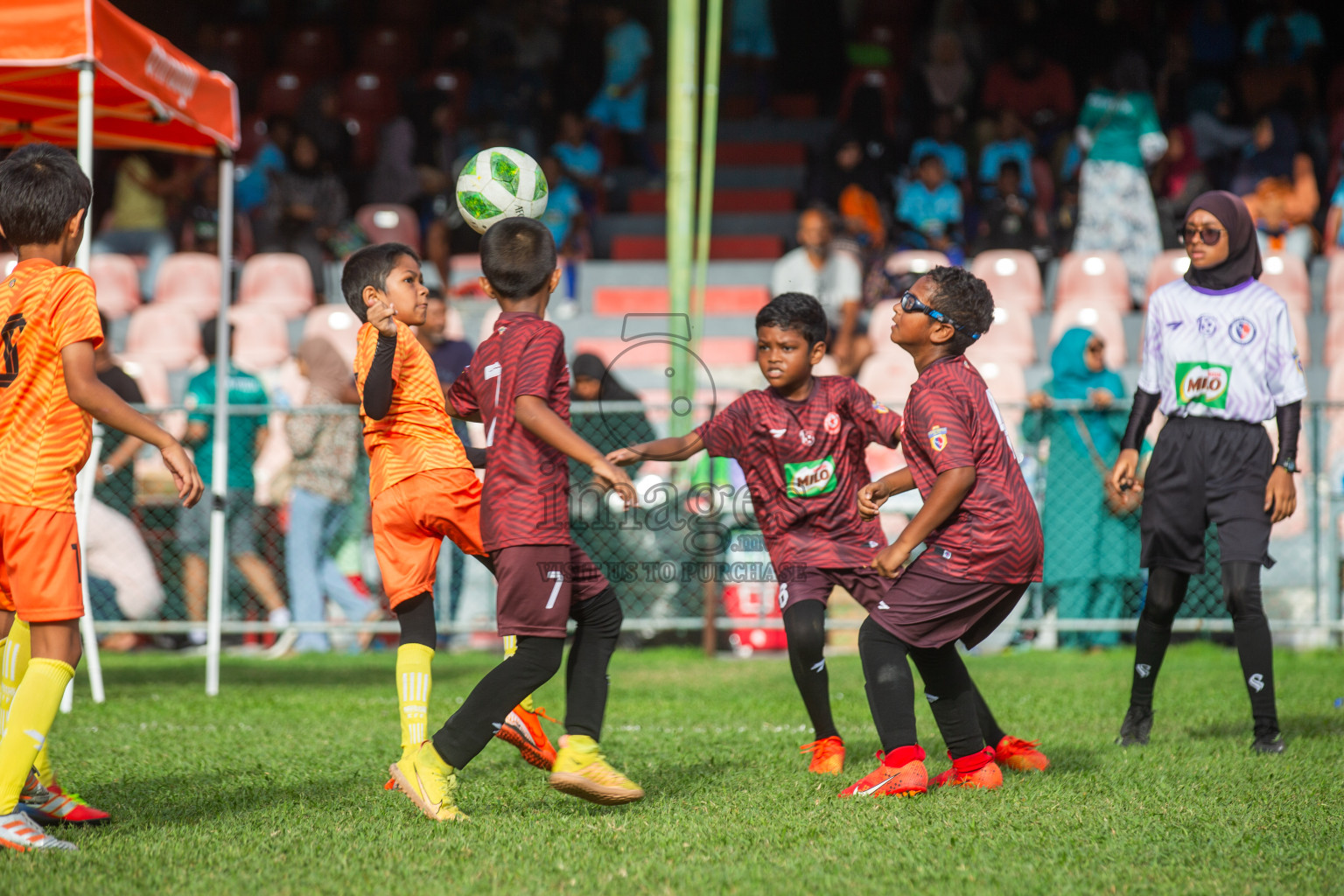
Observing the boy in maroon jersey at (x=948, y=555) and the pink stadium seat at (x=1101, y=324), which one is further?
the pink stadium seat at (x=1101, y=324)

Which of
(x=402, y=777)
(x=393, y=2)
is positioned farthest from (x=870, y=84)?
(x=402, y=777)

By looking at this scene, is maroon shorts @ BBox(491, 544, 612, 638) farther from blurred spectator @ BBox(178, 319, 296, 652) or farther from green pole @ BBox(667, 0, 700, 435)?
blurred spectator @ BBox(178, 319, 296, 652)

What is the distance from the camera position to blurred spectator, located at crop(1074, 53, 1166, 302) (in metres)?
11.9

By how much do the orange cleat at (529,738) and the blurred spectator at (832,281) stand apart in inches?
263

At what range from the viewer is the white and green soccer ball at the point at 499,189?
4633 millimetres

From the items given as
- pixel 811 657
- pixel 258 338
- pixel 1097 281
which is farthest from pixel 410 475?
pixel 1097 281

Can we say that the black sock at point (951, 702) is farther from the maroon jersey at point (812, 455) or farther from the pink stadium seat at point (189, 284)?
the pink stadium seat at point (189, 284)

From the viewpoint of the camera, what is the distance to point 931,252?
1201cm

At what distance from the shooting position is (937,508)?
13.5ft

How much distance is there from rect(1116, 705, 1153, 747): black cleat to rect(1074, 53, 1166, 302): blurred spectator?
7.45m

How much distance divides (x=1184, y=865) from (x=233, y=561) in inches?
285

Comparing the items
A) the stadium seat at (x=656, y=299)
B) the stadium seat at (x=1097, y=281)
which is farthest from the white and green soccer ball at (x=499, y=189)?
the stadium seat at (x=1097, y=281)

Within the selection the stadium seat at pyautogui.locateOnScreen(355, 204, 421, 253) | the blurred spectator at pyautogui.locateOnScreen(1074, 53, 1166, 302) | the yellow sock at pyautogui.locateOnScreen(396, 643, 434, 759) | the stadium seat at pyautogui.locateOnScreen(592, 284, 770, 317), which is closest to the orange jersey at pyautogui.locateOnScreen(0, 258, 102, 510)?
the yellow sock at pyautogui.locateOnScreen(396, 643, 434, 759)

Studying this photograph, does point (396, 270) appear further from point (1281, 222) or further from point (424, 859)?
point (1281, 222)
